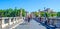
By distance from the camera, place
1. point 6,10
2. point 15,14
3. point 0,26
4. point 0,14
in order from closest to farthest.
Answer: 1. point 0,26
2. point 15,14
3. point 0,14
4. point 6,10

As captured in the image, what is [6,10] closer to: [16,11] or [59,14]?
[16,11]

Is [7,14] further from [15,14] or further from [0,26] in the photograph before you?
[0,26]

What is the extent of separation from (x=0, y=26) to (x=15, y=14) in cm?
9563

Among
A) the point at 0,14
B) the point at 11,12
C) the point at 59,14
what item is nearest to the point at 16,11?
the point at 11,12

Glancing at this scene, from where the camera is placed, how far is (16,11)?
400 feet

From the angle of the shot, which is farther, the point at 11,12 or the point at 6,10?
the point at 6,10

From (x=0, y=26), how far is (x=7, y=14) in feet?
336

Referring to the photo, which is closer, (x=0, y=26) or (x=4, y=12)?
(x=0, y=26)

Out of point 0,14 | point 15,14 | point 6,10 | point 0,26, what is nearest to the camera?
point 0,26

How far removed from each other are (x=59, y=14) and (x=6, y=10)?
146 ft

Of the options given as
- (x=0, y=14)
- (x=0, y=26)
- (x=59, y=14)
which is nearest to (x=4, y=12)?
(x=0, y=14)

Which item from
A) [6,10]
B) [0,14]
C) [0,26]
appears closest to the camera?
[0,26]

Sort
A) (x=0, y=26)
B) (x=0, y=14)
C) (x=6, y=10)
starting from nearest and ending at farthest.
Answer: (x=0, y=26) < (x=0, y=14) < (x=6, y=10)

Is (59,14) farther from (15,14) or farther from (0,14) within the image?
(0,14)
